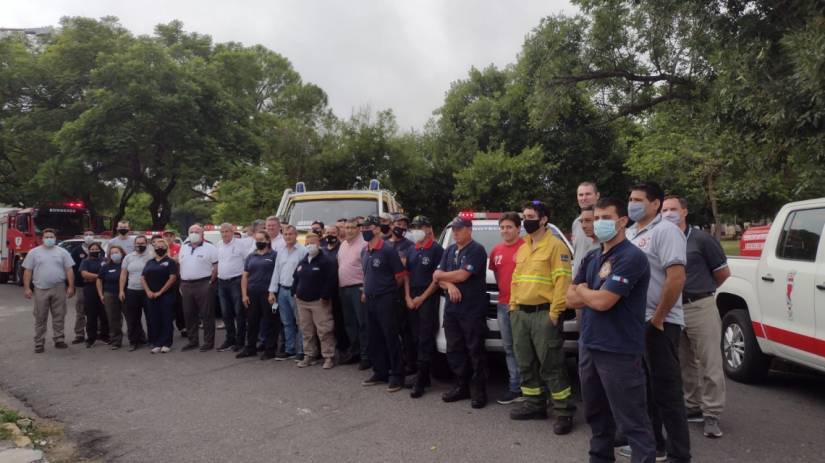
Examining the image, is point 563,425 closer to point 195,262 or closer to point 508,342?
point 508,342

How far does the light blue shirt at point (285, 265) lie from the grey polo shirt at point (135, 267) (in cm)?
224

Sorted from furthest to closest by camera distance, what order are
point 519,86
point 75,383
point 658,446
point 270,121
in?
point 270,121 → point 519,86 → point 75,383 → point 658,446

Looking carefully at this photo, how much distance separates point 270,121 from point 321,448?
25418 mm

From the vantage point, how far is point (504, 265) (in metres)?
5.52

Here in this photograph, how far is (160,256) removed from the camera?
8.84m

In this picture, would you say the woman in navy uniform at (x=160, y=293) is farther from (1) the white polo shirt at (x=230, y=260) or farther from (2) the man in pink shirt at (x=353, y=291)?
(2) the man in pink shirt at (x=353, y=291)

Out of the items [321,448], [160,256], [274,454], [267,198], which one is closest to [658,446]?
[321,448]

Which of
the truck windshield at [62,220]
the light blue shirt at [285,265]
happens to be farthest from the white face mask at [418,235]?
the truck windshield at [62,220]

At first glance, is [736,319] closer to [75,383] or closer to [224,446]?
[224,446]

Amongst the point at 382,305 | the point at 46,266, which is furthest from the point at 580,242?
the point at 46,266

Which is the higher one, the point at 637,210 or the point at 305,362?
the point at 637,210

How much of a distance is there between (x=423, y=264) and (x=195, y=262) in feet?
13.8

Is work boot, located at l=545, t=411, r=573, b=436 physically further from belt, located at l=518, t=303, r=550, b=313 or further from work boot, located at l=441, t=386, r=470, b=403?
work boot, located at l=441, t=386, r=470, b=403

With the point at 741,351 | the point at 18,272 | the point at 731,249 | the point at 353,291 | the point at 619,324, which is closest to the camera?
the point at 619,324
